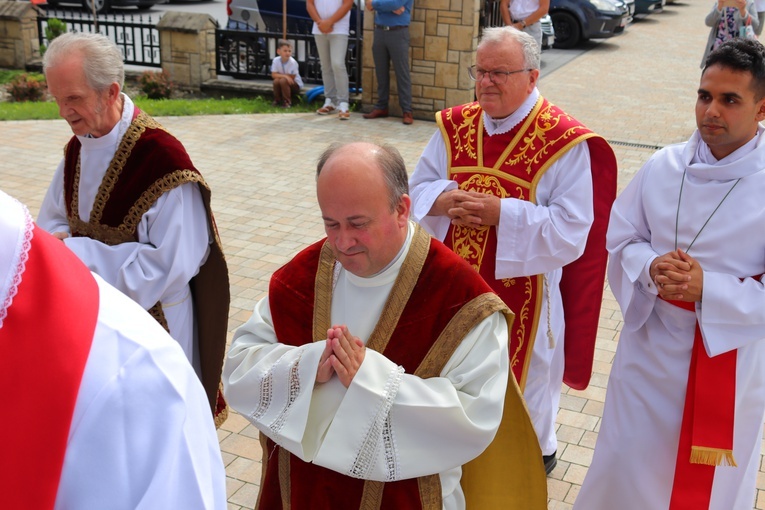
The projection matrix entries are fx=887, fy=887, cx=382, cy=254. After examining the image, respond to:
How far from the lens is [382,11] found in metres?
11.1

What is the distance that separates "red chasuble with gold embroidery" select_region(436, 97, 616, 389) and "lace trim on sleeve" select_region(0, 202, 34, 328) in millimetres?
2775

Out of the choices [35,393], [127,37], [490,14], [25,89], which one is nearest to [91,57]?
[35,393]

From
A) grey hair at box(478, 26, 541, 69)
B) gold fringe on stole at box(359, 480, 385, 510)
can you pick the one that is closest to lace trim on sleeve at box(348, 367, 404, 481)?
gold fringe on stole at box(359, 480, 385, 510)

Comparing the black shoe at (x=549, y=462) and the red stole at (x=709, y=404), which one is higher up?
the red stole at (x=709, y=404)

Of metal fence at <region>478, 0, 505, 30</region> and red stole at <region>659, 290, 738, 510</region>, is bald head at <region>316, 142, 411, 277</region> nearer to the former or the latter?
red stole at <region>659, 290, 738, 510</region>

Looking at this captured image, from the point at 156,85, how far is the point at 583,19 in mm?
9316

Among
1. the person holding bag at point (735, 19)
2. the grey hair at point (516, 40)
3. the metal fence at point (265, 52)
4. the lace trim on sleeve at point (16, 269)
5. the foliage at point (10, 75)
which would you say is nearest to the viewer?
the lace trim on sleeve at point (16, 269)

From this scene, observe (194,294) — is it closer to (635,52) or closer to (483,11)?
(483,11)

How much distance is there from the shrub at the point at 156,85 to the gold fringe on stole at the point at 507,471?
11.7m

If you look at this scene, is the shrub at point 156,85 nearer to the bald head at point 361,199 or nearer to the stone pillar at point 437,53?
the stone pillar at point 437,53

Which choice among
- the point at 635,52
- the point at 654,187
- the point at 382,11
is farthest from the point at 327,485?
the point at 635,52

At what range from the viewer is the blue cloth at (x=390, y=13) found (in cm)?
1102

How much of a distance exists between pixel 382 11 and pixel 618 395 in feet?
27.6

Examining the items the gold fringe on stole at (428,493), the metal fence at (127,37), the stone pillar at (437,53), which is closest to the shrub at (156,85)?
the metal fence at (127,37)
